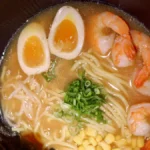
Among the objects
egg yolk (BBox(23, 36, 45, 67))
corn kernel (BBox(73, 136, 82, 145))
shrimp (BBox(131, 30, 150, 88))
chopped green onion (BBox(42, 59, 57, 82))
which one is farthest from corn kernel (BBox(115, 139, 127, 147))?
egg yolk (BBox(23, 36, 45, 67))

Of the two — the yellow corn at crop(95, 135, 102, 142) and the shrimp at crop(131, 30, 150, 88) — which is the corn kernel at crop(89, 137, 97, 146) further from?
the shrimp at crop(131, 30, 150, 88)

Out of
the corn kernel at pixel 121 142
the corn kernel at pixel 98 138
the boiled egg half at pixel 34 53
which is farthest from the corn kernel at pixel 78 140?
the boiled egg half at pixel 34 53

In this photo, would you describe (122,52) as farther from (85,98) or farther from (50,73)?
(50,73)

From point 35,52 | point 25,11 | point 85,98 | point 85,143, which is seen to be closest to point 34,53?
point 35,52

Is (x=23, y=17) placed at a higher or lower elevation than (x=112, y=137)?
higher

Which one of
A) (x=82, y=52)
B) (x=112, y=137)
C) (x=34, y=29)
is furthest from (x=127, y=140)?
(x=34, y=29)

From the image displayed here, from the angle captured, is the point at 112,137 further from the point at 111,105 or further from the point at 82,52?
the point at 82,52
